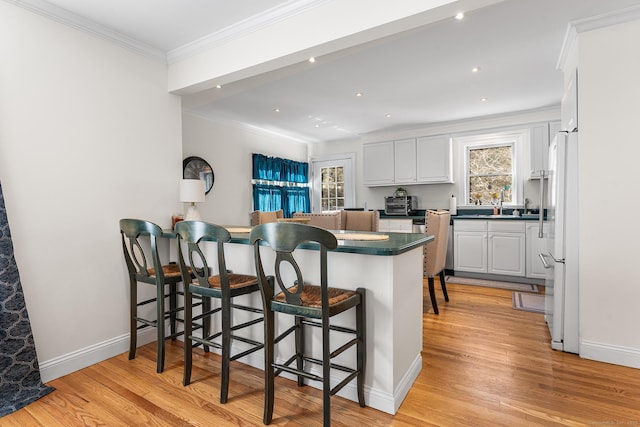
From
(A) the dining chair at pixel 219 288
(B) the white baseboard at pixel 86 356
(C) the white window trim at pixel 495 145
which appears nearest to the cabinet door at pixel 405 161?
(C) the white window trim at pixel 495 145

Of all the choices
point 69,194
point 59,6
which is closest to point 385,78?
point 59,6

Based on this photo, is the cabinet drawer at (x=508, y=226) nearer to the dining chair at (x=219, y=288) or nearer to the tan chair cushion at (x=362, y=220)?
the tan chair cushion at (x=362, y=220)

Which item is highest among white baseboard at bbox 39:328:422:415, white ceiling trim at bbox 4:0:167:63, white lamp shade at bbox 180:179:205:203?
white ceiling trim at bbox 4:0:167:63

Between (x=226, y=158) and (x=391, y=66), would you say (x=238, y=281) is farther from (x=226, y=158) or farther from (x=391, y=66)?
(x=226, y=158)

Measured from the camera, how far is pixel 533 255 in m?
4.50

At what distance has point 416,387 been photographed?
205 centimetres

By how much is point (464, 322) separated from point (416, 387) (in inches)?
53.0

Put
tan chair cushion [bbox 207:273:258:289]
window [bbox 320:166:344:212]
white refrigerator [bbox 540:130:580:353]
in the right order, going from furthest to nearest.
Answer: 1. window [bbox 320:166:344:212]
2. white refrigerator [bbox 540:130:580:353]
3. tan chair cushion [bbox 207:273:258:289]

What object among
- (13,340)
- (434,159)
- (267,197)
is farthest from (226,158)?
(13,340)

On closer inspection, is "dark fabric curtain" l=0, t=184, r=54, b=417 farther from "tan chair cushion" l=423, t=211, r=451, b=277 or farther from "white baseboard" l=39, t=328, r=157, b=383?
"tan chair cushion" l=423, t=211, r=451, b=277

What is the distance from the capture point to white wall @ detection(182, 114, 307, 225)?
4773mm

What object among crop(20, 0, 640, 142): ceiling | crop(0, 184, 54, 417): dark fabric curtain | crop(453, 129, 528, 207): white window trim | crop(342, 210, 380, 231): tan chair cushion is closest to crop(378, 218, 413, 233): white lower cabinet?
crop(453, 129, 528, 207): white window trim

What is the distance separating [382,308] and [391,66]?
2435 mm

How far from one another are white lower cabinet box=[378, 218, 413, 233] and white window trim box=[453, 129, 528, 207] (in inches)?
39.0
